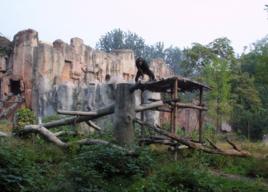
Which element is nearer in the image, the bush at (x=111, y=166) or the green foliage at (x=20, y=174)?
the green foliage at (x=20, y=174)

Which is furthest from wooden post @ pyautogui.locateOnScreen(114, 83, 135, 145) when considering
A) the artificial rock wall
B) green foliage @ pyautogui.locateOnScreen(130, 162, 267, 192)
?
the artificial rock wall

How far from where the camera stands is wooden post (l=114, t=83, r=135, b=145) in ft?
35.7

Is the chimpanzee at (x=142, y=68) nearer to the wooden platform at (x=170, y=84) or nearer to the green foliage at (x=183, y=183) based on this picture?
the wooden platform at (x=170, y=84)

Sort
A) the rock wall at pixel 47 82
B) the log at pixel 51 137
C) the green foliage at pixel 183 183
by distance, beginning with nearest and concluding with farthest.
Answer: the green foliage at pixel 183 183 → the log at pixel 51 137 → the rock wall at pixel 47 82

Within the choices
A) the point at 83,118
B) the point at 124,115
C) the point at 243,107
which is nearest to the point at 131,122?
the point at 124,115

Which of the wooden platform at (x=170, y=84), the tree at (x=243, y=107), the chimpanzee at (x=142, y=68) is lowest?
the tree at (x=243, y=107)

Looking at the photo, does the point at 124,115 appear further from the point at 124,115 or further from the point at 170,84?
the point at 170,84

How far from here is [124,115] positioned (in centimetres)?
1098

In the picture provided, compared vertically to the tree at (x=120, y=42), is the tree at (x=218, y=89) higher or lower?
lower

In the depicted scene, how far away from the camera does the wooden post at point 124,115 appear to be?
10891 millimetres

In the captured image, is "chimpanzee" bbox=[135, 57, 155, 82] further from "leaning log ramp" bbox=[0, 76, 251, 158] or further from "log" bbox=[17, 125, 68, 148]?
"log" bbox=[17, 125, 68, 148]

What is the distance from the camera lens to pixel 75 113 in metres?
11.4

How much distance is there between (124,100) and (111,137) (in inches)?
44.5

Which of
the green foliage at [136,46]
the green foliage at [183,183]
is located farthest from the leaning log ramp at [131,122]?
the green foliage at [136,46]
